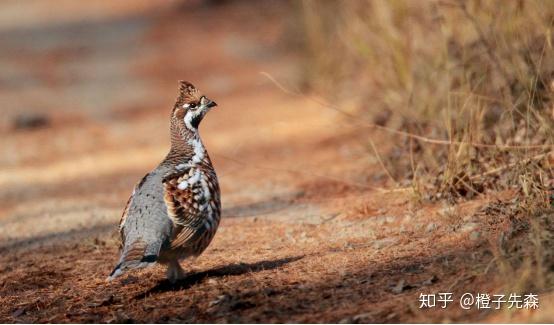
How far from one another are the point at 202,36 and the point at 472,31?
15854 millimetres

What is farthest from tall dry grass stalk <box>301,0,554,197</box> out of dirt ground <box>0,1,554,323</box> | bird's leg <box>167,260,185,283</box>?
bird's leg <box>167,260,185,283</box>

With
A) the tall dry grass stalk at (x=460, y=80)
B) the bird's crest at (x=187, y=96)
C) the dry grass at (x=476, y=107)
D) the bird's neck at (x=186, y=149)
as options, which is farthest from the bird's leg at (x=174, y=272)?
the tall dry grass stalk at (x=460, y=80)

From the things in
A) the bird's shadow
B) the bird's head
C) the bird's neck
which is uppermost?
the bird's head

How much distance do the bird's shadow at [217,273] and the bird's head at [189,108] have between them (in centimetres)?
113

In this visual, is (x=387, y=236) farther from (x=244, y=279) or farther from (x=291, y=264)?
(x=244, y=279)

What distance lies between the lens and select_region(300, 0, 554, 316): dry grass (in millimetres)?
7078

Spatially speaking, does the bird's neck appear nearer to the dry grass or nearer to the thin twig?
the dry grass

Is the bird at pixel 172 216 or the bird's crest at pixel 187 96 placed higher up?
the bird's crest at pixel 187 96

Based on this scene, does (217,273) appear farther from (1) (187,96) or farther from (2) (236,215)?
(2) (236,215)

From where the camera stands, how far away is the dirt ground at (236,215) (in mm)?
6332

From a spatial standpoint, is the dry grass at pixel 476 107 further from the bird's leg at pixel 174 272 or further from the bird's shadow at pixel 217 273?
the bird's leg at pixel 174 272

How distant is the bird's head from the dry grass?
158 cm

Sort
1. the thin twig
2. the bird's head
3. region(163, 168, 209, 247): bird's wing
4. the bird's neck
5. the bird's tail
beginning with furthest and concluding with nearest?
1. the thin twig
2. the bird's head
3. the bird's neck
4. region(163, 168, 209, 247): bird's wing
5. the bird's tail

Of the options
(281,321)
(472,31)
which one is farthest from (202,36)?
(281,321)
